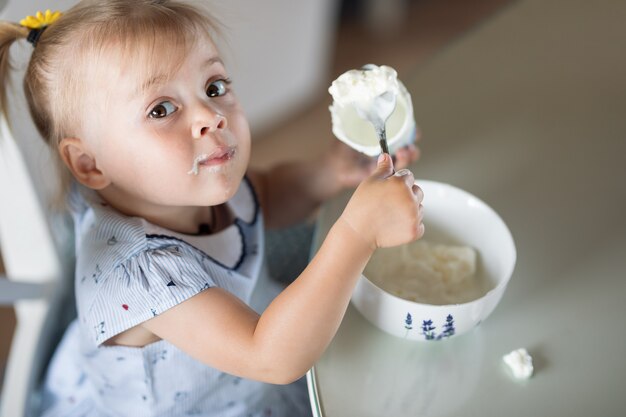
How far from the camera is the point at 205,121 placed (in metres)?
0.66

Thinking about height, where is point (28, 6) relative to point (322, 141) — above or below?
above

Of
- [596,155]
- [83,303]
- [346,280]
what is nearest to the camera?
[346,280]

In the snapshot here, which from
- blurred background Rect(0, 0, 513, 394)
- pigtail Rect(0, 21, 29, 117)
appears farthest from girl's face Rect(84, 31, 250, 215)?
blurred background Rect(0, 0, 513, 394)

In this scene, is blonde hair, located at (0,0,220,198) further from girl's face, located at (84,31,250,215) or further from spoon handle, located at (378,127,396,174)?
spoon handle, located at (378,127,396,174)

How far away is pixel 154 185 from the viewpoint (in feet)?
2.30

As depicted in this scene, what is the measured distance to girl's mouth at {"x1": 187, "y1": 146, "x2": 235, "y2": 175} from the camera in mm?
680

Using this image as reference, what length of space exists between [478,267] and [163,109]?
0.37 metres

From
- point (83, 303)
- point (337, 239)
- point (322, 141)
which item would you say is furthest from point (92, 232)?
point (322, 141)

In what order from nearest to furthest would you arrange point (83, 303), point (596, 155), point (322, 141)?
point (83, 303) → point (596, 155) → point (322, 141)

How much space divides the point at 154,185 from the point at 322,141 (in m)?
1.34

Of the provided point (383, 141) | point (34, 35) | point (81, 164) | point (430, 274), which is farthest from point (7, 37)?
point (430, 274)

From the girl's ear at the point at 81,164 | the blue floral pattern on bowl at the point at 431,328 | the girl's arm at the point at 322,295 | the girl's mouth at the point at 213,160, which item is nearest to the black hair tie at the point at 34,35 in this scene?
the girl's ear at the point at 81,164

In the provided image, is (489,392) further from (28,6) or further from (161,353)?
(28,6)

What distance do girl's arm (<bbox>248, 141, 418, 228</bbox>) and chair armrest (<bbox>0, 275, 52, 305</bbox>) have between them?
31 centimetres
